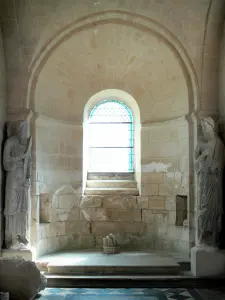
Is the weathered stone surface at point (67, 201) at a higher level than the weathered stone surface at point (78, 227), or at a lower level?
higher

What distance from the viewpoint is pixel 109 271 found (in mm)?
7125

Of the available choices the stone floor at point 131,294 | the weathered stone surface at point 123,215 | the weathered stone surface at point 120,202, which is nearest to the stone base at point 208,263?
the stone floor at point 131,294

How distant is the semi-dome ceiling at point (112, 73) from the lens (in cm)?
805

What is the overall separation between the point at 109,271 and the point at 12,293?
199cm

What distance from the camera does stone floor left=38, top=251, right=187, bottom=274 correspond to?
281 inches

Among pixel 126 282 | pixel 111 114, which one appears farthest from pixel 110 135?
pixel 126 282

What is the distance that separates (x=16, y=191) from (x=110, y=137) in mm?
2804

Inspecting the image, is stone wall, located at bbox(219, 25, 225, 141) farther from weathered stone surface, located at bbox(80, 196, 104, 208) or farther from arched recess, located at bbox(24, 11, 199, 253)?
weathered stone surface, located at bbox(80, 196, 104, 208)

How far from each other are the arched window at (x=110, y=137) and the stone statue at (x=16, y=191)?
2.21 m

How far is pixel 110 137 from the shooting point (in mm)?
9398

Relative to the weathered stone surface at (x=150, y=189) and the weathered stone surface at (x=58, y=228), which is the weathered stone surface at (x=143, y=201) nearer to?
the weathered stone surface at (x=150, y=189)

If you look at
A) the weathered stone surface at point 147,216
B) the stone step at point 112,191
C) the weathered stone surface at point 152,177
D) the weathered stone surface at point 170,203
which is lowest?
the weathered stone surface at point 147,216

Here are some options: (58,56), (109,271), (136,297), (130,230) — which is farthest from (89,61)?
(136,297)

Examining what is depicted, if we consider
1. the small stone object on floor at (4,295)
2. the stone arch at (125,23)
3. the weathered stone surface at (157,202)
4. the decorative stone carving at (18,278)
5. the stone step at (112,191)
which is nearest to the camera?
the small stone object on floor at (4,295)
